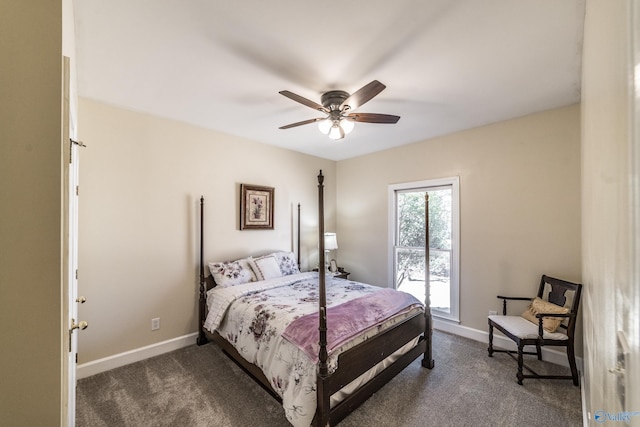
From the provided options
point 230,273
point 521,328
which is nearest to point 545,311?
point 521,328

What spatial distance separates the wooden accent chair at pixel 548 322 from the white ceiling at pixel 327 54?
1.82 m

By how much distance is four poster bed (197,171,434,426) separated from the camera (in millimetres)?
1685

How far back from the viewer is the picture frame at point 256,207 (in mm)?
3488

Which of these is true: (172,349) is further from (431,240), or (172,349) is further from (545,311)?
(545,311)

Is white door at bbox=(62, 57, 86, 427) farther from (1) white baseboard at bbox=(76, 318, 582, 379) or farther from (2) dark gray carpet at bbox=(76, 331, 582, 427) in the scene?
(1) white baseboard at bbox=(76, 318, 582, 379)

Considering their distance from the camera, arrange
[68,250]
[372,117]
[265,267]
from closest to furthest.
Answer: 1. [68,250]
2. [372,117]
3. [265,267]

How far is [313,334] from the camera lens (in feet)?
5.95

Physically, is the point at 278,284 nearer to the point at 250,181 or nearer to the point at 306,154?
the point at 250,181

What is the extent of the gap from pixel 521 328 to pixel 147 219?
387 centimetres

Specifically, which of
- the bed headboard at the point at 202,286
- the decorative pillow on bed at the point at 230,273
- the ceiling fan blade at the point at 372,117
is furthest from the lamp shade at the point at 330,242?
the ceiling fan blade at the point at 372,117

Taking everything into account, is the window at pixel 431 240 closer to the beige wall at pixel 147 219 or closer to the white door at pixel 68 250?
the beige wall at pixel 147 219

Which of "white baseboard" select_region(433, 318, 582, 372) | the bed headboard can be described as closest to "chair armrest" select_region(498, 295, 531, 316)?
"white baseboard" select_region(433, 318, 582, 372)

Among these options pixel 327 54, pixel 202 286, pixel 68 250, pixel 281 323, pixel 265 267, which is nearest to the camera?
pixel 68 250

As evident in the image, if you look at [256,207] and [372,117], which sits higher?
[372,117]
